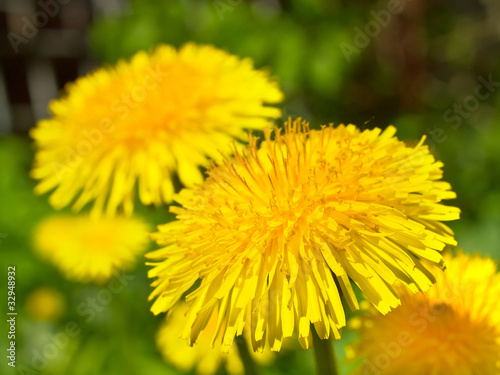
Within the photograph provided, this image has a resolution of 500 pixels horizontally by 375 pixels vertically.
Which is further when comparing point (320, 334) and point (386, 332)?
point (386, 332)

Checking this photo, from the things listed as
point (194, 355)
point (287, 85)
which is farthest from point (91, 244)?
point (287, 85)

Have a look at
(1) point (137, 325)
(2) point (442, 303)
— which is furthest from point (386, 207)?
(1) point (137, 325)

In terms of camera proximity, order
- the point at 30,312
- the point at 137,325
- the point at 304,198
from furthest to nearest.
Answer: the point at 30,312, the point at 137,325, the point at 304,198

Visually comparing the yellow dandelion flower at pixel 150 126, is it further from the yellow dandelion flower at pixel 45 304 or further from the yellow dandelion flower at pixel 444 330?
the yellow dandelion flower at pixel 45 304

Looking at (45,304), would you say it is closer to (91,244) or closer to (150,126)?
(91,244)

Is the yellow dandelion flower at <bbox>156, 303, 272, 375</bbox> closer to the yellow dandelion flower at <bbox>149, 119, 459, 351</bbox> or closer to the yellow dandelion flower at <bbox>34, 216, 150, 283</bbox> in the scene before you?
the yellow dandelion flower at <bbox>34, 216, 150, 283</bbox>

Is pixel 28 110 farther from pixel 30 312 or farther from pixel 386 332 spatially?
pixel 386 332

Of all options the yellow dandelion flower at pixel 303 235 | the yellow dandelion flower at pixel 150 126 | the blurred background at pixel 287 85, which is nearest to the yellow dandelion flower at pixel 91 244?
the blurred background at pixel 287 85
